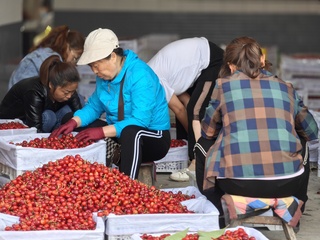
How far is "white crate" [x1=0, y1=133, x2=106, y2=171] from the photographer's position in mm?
5367

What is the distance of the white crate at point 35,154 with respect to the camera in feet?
17.6

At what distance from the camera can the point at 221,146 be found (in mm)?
4938

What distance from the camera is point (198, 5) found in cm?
1706

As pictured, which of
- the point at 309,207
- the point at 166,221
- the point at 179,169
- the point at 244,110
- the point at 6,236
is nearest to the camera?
the point at 6,236

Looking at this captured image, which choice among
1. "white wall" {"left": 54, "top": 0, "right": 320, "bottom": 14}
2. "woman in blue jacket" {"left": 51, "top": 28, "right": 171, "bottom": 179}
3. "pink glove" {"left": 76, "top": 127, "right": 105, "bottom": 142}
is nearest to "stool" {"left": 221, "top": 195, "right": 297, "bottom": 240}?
"woman in blue jacket" {"left": 51, "top": 28, "right": 171, "bottom": 179}

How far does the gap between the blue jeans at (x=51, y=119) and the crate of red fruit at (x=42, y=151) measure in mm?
728

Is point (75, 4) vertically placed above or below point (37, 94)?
below

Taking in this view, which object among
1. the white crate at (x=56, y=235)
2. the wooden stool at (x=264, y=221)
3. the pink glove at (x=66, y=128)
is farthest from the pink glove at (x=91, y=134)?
the white crate at (x=56, y=235)

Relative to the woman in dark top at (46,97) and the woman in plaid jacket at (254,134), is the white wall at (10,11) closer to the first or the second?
the woman in dark top at (46,97)

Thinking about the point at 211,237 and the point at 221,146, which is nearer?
the point at 211,237

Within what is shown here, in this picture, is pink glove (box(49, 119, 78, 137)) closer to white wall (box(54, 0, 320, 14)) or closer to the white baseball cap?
the white baseball cap

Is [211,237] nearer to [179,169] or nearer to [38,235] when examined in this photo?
[38,235]

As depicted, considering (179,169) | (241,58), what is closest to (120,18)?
(179,169)

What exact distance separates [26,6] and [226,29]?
4.32m
